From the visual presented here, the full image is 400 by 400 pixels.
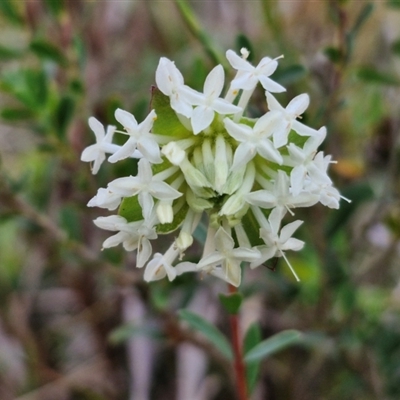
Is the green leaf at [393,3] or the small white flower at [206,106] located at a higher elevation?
the green leaf at [393,3]

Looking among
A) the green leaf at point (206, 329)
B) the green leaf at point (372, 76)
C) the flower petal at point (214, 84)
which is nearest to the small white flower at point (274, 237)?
the flower petal at point (214, 84)

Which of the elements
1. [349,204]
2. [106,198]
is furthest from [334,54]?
[106,198]

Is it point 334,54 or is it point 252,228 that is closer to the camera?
point 252,228

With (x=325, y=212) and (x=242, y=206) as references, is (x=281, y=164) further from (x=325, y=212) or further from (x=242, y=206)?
(x=325, y=212)

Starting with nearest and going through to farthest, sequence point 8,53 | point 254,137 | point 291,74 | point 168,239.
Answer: point 254,137 → point 291,74 → point 8,53 → point 168,239

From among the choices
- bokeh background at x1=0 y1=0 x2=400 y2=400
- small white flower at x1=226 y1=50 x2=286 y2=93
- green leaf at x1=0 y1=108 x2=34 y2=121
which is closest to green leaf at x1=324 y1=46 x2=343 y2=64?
bokeh background at x1=0 y1=0 x2=400 y2=400

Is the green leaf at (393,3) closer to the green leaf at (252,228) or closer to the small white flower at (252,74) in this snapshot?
the small white flower at (252,74)

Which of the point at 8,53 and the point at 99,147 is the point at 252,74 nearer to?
the point at 99,147
